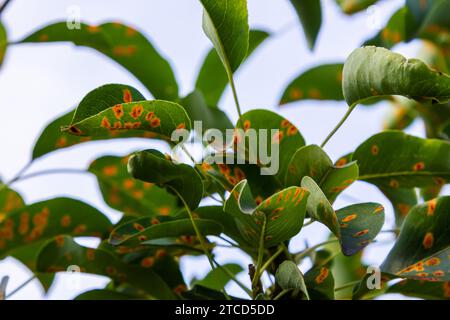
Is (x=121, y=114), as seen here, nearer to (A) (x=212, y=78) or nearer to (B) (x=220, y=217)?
(B) (x=220, y=217)

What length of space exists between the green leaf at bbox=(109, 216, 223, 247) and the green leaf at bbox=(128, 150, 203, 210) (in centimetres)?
3

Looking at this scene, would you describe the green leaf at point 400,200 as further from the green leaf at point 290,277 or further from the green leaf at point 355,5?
the green leaf at point 355,5

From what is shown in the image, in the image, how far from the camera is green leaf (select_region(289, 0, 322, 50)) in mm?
1430

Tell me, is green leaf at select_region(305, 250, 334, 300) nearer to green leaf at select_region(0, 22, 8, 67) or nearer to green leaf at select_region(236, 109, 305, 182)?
green leaf at select_region(236, 109, 305, 182)

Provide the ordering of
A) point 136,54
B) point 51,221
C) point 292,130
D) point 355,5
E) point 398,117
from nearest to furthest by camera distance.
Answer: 1. point 292,130
2. point 51,221
3. point 136,54
4. point 355,5
5. point 398,117

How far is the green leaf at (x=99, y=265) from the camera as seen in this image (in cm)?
122

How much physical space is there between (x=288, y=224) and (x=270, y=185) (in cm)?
15

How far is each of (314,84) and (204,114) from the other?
0.40 metres

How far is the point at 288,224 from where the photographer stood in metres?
0.93

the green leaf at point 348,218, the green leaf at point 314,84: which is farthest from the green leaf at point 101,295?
the green leaf at point 314,84

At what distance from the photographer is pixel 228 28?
1024 millimetres

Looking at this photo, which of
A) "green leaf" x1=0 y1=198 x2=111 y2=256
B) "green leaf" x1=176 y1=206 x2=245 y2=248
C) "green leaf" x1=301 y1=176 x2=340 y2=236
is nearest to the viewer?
"green leaf" x1=301 y1=176 x2=340 y2=236

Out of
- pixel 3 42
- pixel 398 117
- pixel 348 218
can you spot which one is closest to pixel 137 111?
pixel 348 218

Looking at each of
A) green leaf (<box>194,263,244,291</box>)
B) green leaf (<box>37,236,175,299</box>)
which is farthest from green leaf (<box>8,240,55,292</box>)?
green leaf (<box>194,263,244,291</box>)
